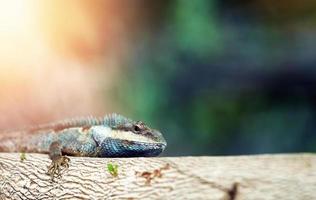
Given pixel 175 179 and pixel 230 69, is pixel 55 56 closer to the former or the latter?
pixel 230 69

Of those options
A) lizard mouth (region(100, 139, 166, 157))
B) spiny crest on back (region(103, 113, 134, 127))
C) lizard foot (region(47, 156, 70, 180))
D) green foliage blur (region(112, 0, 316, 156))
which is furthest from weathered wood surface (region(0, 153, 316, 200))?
green foliage blur (region(112, 0, 316, 156))

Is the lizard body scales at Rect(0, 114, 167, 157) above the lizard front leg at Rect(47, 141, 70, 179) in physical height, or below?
above

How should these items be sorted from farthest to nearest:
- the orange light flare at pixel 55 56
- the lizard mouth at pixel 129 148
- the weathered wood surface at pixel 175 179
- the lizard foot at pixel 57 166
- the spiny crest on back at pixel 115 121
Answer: the orange light flare at pixel 55 56 → the spiny crest on back at pixel 115 121 → the lizard mouth at pixel 129 148 → the lizard foot at pixel 57 166 → the weathered wood surface at pixel 175 179

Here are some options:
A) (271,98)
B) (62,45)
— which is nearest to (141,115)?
(62,45)

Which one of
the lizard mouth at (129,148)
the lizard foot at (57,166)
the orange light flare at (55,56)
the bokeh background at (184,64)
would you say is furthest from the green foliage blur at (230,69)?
the lizard foot at (57,166)

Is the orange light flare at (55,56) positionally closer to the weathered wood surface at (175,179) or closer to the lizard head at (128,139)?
the lizard head at (128,139)

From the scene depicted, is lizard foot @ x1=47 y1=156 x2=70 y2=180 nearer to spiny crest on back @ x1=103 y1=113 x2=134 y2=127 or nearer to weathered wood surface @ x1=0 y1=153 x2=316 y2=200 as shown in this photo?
weathered wood surface @ x1=0 y1=153 x2=316 y2=200

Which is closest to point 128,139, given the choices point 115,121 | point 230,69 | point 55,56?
point 115,121

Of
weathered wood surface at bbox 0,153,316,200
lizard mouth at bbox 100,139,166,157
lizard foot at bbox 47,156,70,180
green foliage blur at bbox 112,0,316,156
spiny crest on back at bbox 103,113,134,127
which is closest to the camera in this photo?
weathered wood surface at bbox 0,153,316,200

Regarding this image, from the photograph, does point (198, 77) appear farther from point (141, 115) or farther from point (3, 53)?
point (3, 53)
